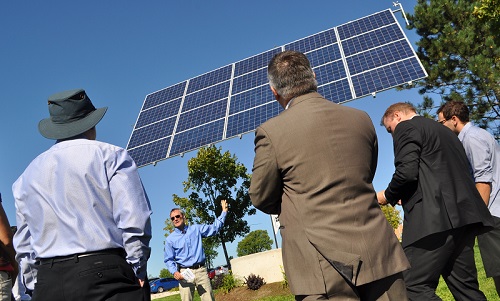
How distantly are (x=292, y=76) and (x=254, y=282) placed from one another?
44.1ft

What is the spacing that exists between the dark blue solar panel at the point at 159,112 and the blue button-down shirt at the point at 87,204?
17895 mm

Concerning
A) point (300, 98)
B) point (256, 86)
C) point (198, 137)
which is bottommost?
point (300, 98)

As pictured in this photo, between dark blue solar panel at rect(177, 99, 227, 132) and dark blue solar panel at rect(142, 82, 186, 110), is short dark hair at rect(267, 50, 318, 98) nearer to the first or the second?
dark blue solar panel at rect(177, 99, 227, 132)

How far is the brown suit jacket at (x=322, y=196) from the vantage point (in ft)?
8.73

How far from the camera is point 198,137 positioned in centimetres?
1823

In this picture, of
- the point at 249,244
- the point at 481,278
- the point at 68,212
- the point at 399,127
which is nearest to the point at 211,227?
the point at 481,278

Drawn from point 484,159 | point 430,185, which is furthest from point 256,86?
point 430,185

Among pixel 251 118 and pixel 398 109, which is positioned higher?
pixel 251 118

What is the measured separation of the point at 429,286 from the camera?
4086 mm

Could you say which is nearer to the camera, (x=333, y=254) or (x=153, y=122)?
(x=333, y=254)

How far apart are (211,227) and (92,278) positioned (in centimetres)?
742

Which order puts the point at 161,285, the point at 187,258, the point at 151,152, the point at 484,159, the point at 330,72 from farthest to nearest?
the point at 161,285
the point at 151,152
the point at 330,72
the point at 187,258
the point at 484,159

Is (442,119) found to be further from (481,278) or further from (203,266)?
(203,266)

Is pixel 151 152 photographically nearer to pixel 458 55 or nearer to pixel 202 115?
pixel 202 115
